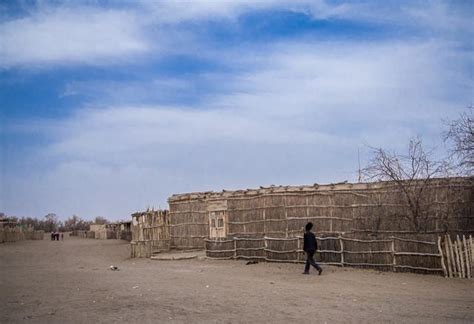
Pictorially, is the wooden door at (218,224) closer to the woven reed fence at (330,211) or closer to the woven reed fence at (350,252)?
the woven reed fence at (330,211)

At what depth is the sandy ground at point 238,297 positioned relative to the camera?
9.91 metres

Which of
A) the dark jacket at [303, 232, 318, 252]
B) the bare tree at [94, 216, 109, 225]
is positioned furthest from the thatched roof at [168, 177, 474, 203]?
the bare tree at [94, 216, 109, 225]

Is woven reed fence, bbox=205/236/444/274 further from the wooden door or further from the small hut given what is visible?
the small hut

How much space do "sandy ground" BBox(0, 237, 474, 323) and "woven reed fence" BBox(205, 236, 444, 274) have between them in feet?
1.63

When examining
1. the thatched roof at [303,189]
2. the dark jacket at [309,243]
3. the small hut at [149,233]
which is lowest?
the dark jacket at [309,243]

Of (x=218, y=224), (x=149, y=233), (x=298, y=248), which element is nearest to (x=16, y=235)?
(x=149, y=233)

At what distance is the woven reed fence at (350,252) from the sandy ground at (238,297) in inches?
19.6

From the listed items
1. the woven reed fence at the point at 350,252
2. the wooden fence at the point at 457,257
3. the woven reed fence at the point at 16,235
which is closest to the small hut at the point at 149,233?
the woven reed fence at the point at 350,252

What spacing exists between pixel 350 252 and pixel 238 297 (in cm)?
754

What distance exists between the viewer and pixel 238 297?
1235 cm

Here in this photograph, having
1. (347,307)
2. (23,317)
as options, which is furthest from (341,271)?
(23,317)

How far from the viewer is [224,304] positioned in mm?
11258

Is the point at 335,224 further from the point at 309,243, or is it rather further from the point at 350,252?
the point at 309,243

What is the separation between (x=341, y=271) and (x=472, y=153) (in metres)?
5.94
